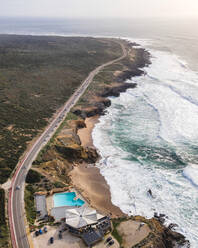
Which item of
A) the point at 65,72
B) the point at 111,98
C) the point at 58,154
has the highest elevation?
the point at 65,72

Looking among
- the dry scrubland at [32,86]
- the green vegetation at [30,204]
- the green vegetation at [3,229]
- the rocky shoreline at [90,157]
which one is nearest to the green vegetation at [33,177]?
the green vegetation at [30,204]

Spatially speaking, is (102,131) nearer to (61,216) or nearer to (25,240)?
A: (61,216)

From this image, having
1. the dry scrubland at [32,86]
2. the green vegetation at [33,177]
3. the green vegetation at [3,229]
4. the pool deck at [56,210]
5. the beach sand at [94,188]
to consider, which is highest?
the dry scrubland at [32,86]

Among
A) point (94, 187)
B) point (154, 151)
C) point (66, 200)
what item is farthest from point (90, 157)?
point (66, 200)

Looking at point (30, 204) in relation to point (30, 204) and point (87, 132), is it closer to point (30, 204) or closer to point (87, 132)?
point (30, 204)

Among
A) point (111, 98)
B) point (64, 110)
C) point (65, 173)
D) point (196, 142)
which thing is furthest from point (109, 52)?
point (65, 173)

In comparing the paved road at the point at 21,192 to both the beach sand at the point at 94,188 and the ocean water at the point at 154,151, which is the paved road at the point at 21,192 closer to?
the beach sand at the point at 94,188

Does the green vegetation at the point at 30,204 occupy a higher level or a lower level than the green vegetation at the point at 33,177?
lower

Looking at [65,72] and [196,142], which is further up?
[65,72]
